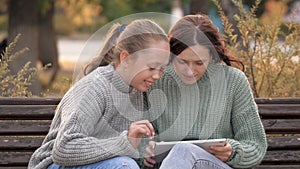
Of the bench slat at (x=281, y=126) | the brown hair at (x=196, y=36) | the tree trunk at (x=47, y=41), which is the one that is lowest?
the tree trunk at (x=47, y=41)

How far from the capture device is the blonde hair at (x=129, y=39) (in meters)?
3.62

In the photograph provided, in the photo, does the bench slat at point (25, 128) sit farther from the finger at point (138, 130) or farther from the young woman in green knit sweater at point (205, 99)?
the finger at point (138, 130)

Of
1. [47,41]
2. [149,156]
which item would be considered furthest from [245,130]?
[47,41]

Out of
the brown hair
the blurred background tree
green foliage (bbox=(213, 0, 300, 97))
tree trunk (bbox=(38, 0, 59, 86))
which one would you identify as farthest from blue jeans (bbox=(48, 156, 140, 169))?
tree trunk (bbox=(38, 0, 59, 86))

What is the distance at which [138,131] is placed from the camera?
3.45 metres

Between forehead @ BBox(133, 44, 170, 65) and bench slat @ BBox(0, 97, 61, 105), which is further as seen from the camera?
bench slat @ BBox(0, 97, 61, 105)

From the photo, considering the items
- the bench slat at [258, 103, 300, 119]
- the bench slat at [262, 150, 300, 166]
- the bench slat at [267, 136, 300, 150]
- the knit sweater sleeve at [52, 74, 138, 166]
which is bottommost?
the bench slat at [262, 150, 300, 166]

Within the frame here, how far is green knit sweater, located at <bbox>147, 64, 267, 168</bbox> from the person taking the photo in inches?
153

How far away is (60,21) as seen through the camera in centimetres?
2827

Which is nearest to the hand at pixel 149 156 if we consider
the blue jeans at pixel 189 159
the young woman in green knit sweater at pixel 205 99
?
the young woman in green knit sweater at pixel 205 99

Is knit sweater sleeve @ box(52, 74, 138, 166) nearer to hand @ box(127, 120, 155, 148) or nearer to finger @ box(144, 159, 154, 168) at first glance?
hand @ box(127, 120, 155, 148)

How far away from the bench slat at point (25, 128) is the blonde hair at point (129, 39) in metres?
0.67

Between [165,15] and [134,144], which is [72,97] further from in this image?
[165,15]

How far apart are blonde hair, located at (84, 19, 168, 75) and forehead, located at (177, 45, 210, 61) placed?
0.69 ft
